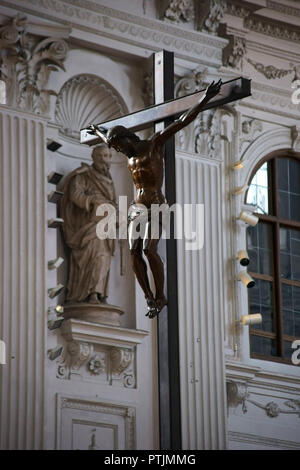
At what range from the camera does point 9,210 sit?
43.5 feet

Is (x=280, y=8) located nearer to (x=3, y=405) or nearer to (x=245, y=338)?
(x=245, y=338)

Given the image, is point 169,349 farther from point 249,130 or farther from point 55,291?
point 249,130

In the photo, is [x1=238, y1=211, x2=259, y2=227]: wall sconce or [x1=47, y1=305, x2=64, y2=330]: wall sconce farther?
[x1=238, y1=211, x2=259, y2=227]: wall sconce

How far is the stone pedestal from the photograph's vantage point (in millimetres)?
13797

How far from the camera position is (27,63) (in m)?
13.8

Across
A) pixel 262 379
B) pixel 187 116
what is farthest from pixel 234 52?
pixel 187 116

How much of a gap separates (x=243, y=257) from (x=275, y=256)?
86 cm

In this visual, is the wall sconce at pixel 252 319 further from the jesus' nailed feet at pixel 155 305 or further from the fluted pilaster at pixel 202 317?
the jesus' nailed feet at pixel 155 305

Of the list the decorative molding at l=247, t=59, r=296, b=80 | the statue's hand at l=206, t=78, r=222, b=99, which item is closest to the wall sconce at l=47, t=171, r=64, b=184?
the decorative molding at l=247, t=59, r=296, b=80

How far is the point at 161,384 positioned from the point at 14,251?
5.26 meters

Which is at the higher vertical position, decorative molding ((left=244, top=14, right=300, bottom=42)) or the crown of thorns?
decorative molding ((left=244, top=14, right=300, bottom=42))

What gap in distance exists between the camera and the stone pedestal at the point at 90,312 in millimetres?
13797

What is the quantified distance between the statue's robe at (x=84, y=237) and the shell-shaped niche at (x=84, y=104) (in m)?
0.53

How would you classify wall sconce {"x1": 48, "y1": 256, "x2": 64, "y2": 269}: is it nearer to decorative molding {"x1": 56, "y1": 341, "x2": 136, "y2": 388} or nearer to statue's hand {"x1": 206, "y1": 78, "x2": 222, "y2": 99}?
decorative molding {"x1": 56, "y1": 341, "x2": 136, "y2": 388}
